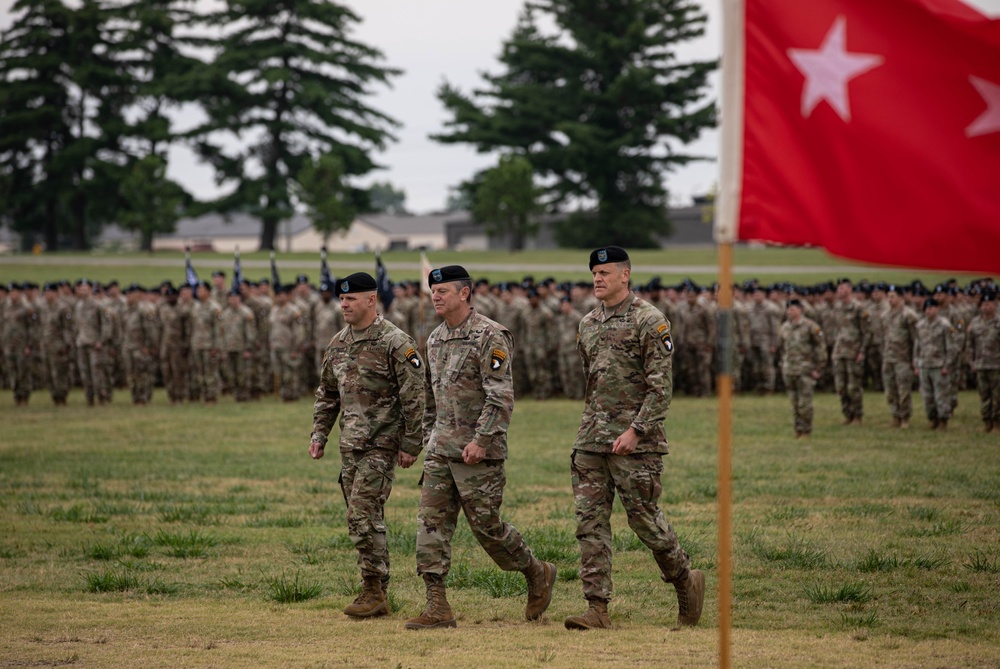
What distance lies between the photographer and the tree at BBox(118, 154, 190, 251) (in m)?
58.1

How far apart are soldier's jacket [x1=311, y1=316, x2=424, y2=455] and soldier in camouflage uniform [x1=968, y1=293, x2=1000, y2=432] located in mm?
12893

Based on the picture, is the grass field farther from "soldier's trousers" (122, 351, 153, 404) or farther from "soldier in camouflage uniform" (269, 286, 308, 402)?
"soldier in camouflage uniform" (269, 286, 308, 402)

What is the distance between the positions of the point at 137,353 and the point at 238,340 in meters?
2.22

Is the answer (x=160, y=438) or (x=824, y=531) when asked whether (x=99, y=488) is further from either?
(x=824, y=531)

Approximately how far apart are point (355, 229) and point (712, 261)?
204 ft

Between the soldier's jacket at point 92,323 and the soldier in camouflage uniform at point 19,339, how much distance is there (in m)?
1.46

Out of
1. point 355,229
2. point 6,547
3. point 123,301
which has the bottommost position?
point 6,547

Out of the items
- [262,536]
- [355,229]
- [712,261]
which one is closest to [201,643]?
[262,536]

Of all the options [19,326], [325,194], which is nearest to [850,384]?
[19,326]

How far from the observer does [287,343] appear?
25234 mm

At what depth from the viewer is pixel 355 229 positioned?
109 m

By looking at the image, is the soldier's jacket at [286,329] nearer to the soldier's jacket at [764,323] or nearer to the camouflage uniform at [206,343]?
the camouflage uniform at [206,343]

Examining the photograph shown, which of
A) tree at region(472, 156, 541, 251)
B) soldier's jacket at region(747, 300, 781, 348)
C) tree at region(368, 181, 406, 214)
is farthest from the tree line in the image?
tree at region(368, 181, 406, 214)

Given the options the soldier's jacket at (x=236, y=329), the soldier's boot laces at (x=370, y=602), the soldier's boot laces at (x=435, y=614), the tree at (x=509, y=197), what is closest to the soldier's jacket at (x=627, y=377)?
the soldier's boot laces at (x=435, y=614)
